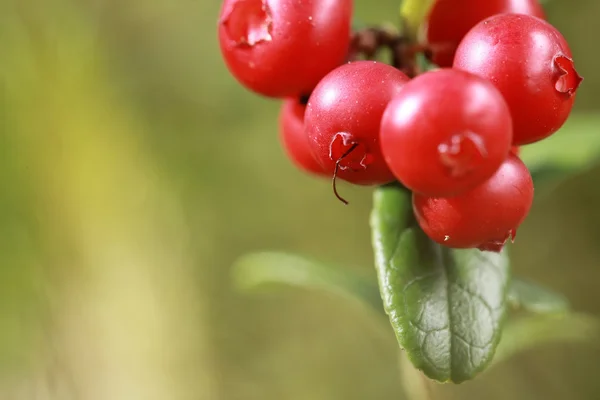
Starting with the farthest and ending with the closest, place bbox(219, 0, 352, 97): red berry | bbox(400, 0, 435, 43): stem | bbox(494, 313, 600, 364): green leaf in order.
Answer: bbox(494, 313, 600, 364): green leaf < bbox(400, 0, 435, 43): stem < bbox(219, 0, 352, 97): red berry

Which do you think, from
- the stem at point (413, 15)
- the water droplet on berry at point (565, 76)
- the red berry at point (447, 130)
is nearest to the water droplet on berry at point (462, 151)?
the red berry at point (447, 130)

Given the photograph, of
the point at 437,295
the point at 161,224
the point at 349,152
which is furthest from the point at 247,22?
the point at 161,224

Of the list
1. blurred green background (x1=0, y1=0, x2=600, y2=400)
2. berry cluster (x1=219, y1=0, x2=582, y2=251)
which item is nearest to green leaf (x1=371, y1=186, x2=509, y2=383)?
berry cluster (x1=219, y1=0, x2=582, y2=251)

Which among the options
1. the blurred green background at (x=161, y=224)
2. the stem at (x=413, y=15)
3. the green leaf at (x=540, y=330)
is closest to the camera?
the stem at (x=413, y=15)

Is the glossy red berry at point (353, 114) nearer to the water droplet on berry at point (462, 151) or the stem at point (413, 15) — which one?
the water droplet on berry at point (462, 151)

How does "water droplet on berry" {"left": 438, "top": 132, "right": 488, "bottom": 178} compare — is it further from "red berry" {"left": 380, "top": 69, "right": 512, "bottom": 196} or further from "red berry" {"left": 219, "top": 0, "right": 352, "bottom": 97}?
"red berry" {"left": 219, "top": 0, "right": 352, "bottom": 97}

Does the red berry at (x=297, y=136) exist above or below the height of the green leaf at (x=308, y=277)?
above

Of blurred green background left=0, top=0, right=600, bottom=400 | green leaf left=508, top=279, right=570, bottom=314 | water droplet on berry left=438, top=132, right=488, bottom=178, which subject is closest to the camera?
water droplet on berry left=438, top=132, right=488, bottom=178

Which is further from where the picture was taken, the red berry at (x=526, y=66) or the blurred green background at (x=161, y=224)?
the blurred green background at (x=161, y=224)
